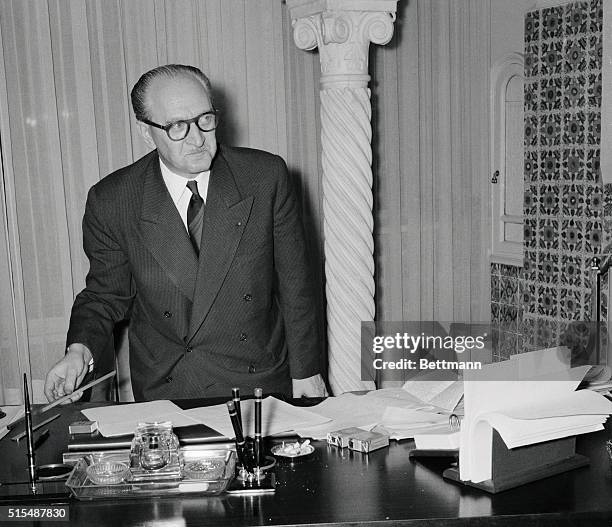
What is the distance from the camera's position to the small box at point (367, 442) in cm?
221

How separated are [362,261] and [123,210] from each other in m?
1.78

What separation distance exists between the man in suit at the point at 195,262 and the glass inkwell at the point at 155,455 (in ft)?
2.96

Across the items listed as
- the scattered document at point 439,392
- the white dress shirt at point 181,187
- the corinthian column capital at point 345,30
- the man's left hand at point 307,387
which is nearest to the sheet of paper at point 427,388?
the scattered document at point 439,392

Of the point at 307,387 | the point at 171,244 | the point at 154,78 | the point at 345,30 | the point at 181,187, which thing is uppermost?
the point at 345,30

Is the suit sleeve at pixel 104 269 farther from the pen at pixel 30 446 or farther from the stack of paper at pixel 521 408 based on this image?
the stack of paper at pixel 521 408

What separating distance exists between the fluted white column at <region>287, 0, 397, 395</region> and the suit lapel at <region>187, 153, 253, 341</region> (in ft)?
4.95

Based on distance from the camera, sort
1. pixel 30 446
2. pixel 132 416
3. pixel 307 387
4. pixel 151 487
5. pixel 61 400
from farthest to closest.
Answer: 1. pixel 307 387
2. pixel 132 416
3. pixel 61 400
4. pixel 30 446
5. pixel 151 487

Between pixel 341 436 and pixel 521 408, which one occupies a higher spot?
pixel 521 408

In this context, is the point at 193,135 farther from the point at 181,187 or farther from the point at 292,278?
the point at 292,278

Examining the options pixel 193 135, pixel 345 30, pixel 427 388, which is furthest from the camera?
pixel 345 30

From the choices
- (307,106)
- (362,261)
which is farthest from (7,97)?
(362,261)

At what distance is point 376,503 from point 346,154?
2.86m

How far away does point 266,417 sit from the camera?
2.46 meters

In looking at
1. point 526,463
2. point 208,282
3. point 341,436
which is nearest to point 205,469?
point 341,436
